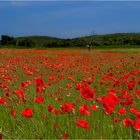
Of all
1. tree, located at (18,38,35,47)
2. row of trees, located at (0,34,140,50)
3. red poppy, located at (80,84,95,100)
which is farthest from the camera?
tree, located at (18,38,35,47)

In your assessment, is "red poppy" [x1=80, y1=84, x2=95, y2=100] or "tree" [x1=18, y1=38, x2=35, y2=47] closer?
"red poppy" [x1=80, y1=84, x2=95, y2=100]

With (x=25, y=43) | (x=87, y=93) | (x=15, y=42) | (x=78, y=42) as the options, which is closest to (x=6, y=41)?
(x=15, y=42)

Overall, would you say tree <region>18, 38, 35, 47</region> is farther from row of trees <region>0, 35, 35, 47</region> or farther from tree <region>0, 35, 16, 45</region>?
tree <region>0, 35, 16, 45</region>

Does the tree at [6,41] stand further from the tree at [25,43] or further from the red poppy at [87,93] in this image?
the red poppy at [87,93]

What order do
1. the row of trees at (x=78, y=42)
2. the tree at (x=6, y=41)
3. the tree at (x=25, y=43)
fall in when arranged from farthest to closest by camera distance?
the tree at (x=6, y=41) < the tree at (x=25, y=43) < the row of trees at (x=78, y=42)

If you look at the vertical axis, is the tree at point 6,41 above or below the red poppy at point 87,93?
below

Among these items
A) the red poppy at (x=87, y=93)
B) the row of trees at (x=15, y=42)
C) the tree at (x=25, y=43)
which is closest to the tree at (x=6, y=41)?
the row of trees at (x=15, y=42)

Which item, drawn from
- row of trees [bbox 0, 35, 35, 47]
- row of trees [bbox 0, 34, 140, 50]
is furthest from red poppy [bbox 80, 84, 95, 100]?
row of trees [bbox 0, 35, 35, 47]

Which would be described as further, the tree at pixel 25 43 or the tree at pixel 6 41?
the tree at pixel 6 41

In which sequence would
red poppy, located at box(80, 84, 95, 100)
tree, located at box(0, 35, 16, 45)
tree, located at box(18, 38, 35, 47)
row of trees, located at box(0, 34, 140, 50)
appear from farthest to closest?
tree, located at box(0, 35, 16, 45) < tree, located at box(18, 38, 35, 47) < row of trees, located at box(0, 34, 140, 50) < red poppy, located at box(80, 84, 95, 100)

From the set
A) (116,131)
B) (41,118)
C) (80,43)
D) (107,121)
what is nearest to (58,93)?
(41,118)

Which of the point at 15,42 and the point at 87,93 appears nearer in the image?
the point at 87,93

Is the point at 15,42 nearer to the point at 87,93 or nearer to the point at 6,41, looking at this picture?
the point at 6,41

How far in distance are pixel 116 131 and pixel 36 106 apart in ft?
5.39
